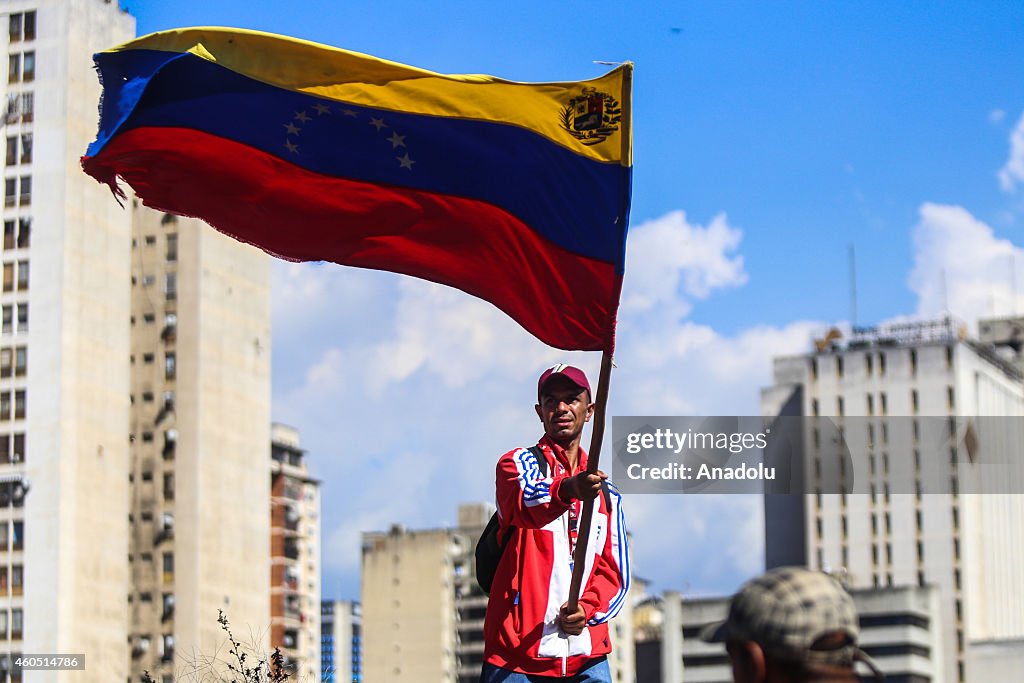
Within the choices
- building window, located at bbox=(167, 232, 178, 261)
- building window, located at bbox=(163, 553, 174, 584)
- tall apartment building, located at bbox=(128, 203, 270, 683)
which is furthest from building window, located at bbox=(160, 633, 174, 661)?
building window, located at bbox=(167, 232, 178, 261)

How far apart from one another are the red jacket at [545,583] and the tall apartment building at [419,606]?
150323 millimetres

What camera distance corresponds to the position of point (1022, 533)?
167 metres

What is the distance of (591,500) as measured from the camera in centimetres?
877

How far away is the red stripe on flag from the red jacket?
4.74 ft

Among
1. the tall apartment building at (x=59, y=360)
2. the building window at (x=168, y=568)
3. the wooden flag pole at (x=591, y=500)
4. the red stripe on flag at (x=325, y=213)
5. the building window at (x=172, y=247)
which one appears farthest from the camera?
the building window at (x=172, y=247)

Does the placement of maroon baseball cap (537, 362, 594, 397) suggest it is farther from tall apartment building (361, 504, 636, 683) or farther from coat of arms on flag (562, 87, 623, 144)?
tall apartment building (361, 504, 636, 683)

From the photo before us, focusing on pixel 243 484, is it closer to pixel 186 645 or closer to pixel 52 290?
pixel 186 645

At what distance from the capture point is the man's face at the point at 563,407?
9445 millimetres

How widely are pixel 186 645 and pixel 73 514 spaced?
43.6 feet

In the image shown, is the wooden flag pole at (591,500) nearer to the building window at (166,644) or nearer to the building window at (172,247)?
the building window at (166,644)

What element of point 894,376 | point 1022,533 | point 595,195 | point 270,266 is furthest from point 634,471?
point 1022,533

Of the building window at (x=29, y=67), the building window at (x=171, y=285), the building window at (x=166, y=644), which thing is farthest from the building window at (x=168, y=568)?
the building window at (x=29, y=67)

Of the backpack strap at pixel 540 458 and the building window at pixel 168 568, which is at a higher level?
the building window at pixel 168 568

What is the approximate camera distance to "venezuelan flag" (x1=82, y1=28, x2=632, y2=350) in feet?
33.5
